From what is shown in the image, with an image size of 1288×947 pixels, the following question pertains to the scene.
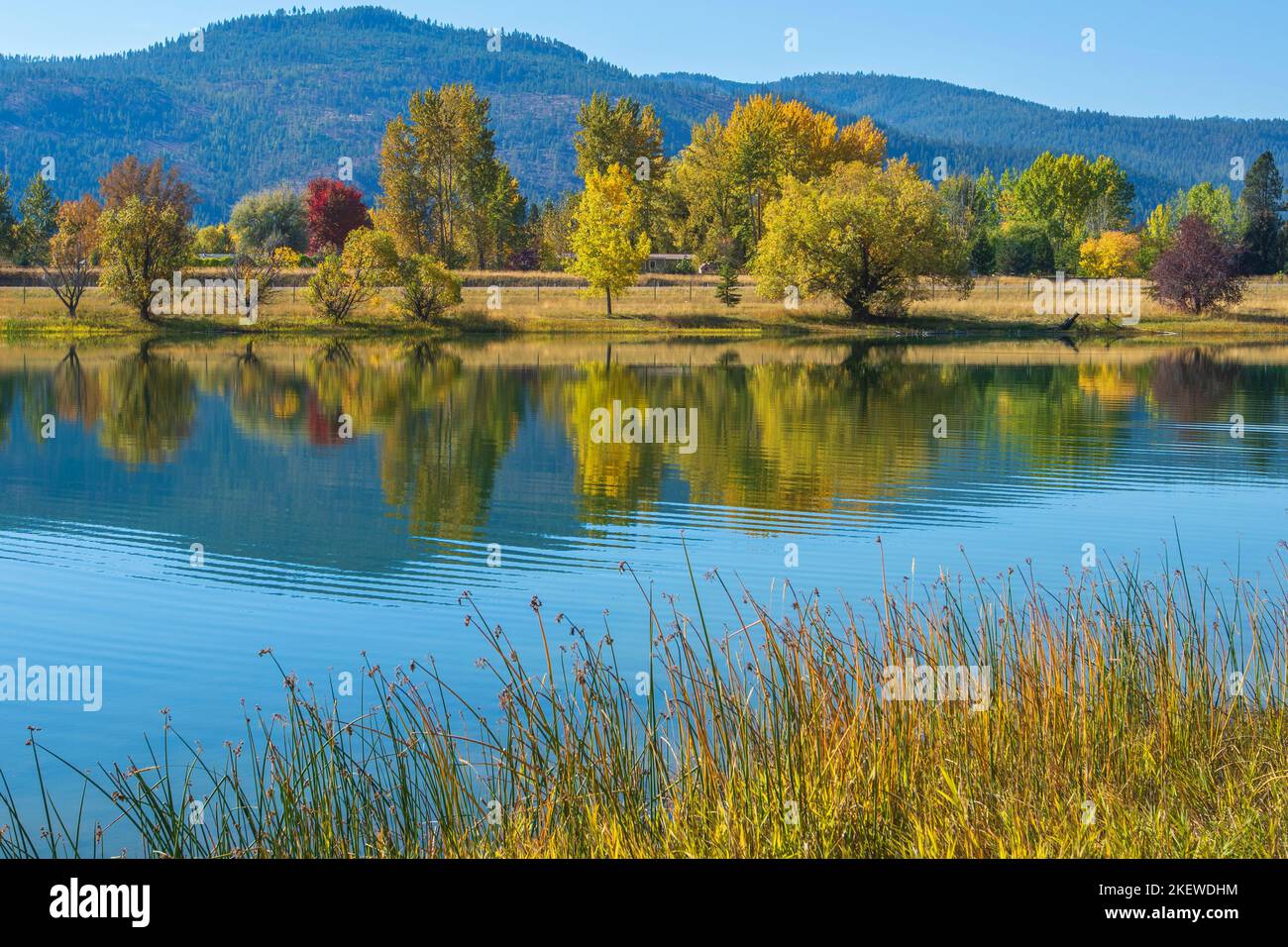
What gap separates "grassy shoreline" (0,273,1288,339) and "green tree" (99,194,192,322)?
1.27 metres

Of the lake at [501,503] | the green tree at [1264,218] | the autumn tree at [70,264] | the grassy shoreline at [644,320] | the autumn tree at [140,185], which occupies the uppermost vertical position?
the autumn tree at [140,185]

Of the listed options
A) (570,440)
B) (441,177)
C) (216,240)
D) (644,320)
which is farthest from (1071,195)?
(570,440)

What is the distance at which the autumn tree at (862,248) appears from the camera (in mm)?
67062

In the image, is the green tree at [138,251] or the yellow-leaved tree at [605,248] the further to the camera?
the yellow-leaved tree at [605,248]

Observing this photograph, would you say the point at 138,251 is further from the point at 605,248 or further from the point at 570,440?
the point at 570,440

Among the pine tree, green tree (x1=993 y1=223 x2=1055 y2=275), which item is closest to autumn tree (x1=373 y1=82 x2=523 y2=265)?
the pine tree

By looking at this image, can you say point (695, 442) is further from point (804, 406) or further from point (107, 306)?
point (107, 306)

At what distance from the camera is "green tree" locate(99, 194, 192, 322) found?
6153 centimetres

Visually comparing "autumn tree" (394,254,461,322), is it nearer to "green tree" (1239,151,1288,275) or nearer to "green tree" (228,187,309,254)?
"green tree" (228,187,309,254)

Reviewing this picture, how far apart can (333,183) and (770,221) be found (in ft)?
161

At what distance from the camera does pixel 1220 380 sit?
43.4 metres

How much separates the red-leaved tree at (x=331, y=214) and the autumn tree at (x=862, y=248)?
43.8m
